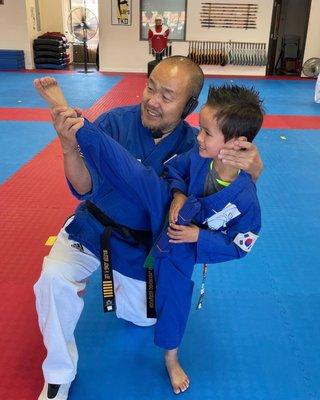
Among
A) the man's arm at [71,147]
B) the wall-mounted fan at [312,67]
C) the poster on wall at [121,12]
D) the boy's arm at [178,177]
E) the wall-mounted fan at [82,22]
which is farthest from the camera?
the wall-mounted fan at [312,67]

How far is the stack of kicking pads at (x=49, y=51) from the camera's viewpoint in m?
11.8

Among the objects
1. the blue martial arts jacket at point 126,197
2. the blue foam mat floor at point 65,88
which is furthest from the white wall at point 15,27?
the blue martial arts jacket at point 126,197

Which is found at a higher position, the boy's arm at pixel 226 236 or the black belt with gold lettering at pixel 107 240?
the boy's arm at pixel 226 236

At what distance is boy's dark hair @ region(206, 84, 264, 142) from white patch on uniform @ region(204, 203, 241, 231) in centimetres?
27

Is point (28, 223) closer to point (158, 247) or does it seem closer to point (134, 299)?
point (134, 299)

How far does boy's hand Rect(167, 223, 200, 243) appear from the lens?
1.57m

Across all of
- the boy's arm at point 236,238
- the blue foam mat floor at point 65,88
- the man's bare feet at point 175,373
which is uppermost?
the boy's arm at point 236,238

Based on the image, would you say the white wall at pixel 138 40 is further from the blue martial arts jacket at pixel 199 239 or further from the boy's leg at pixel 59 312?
the boy's leg at pixel 59 312

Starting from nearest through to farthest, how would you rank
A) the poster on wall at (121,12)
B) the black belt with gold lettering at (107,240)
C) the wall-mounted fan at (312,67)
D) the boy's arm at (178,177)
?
1. the boy's arm at (178,177)
2. the black belt with gold lettering at (107,240)
3. the poster on wall at (121,12)
4. the wall-mounted fan at (312,67)

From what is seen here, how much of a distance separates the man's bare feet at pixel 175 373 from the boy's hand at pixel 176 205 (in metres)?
0.66

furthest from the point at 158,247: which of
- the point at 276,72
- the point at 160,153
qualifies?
the point at 276,72

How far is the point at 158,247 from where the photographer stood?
5.50ft

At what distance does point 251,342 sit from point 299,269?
31.8 inches

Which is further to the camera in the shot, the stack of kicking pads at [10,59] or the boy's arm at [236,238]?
the stack of kicking pads at [10,59]
